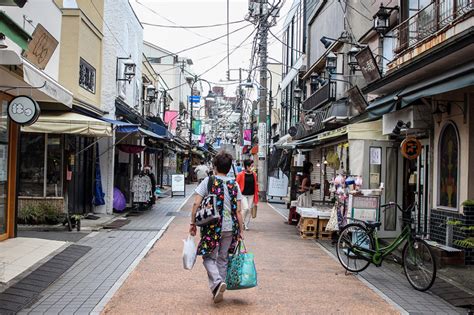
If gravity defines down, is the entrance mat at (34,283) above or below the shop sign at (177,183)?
below

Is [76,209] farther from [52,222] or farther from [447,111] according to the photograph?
[447,111]

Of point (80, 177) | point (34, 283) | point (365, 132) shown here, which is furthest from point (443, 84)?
point (80, 177)

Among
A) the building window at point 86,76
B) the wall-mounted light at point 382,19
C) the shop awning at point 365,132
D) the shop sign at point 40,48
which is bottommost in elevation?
the shop awning at point 365,132

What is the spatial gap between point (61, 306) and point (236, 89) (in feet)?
144

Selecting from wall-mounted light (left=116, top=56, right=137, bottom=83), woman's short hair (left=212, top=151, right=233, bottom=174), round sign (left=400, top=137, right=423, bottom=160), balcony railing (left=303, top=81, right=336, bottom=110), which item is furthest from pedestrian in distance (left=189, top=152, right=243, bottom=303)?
balcony railing (left=303, top=81, right=336, bottom=110)

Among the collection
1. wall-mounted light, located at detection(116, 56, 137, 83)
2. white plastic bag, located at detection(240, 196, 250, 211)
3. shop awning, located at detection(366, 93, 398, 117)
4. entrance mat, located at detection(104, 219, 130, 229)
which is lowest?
entrance mat, located at detection(104, 219, 130, 229)

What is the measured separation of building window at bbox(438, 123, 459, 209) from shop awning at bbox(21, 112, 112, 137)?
298 inches

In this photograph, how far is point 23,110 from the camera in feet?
28.5

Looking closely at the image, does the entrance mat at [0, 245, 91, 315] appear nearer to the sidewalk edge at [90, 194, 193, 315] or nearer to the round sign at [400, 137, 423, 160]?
the sidewalk edge at [90, 194, 193, 315]

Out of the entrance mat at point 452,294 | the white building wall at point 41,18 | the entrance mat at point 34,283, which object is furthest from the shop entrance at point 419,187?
the white building wall at point 41,18

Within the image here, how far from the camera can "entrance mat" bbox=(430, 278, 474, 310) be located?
22.5ft

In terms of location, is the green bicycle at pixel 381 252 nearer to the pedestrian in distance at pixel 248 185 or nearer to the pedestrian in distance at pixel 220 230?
the pedestrian in distance at pixel 220 230

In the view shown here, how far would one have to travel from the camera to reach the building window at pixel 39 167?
520 inches

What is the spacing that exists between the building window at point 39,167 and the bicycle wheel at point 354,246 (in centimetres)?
787
